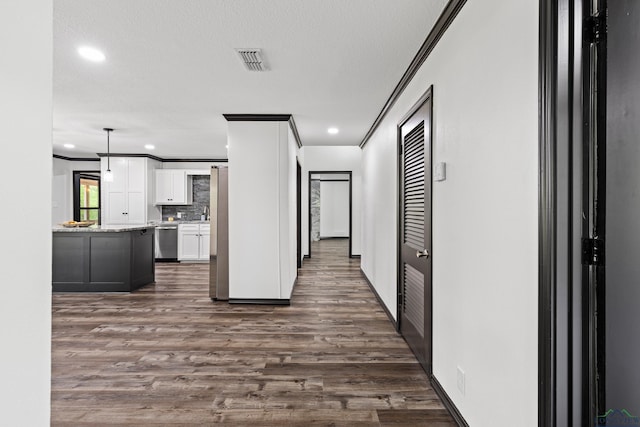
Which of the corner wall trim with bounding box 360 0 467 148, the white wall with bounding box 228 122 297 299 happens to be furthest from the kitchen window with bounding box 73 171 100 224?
the corner wall trim with bounding box 360 0 467 148

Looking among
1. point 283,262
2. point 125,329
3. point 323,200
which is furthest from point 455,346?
point 323,200

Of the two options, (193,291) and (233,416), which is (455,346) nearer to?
(233,416)

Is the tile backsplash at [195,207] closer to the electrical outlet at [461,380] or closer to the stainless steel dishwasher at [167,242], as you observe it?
the stainless steel dishwasher at [167,242]

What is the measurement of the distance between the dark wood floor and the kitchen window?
15.4 ft

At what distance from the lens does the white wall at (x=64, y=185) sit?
25.9 ft

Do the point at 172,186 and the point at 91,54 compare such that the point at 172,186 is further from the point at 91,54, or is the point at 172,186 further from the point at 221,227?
the point at 91,54

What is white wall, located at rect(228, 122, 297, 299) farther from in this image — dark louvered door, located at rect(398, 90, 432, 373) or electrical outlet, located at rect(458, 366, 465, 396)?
electrical outlet, located at rect(458, 366, 465, 396)

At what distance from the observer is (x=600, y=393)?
114cm

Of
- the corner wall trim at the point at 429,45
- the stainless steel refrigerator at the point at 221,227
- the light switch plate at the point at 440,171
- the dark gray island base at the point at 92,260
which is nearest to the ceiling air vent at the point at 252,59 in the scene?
the corner wall trim at the point at 429,45

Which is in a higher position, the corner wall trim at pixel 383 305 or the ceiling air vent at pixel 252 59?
the ceiling air vent at pixel 252 59

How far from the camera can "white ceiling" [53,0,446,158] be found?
6.94 ft

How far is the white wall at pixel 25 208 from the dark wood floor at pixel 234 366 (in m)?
1.42

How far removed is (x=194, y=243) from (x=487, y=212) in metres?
7.19

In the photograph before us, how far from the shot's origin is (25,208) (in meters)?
0.80
